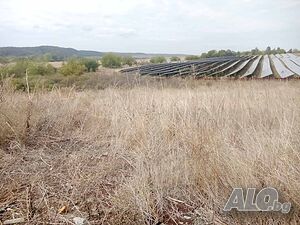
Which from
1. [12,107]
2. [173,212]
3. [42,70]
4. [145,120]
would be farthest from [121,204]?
[42,70]

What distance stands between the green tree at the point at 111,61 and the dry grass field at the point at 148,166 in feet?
126

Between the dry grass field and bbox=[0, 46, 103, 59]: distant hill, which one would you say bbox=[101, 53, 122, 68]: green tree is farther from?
the dry grass field

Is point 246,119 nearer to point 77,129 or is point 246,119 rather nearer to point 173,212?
point 173,212

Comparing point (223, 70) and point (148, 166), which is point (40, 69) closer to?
point (223, 70)

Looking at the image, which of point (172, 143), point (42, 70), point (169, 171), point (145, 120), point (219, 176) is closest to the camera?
point (219, 176)

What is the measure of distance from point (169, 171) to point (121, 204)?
556 mm

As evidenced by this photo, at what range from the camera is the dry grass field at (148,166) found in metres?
2.16

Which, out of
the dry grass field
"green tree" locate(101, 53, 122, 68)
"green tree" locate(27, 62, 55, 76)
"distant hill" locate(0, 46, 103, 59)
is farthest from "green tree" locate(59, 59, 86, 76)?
the dry grass field

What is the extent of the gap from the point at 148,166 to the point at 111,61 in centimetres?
4305

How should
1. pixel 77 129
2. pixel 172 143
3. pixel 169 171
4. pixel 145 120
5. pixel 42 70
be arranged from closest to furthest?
pixel 169 171 → pixel 172 143 → pixel 145 120 → pixel 77 129 → pixel 42 70

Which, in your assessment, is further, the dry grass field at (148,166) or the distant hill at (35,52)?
the distant hill at (35,52)

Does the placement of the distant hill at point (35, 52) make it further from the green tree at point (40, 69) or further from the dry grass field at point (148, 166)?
the dry grass field at point (148, 166)

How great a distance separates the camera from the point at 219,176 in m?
2.33

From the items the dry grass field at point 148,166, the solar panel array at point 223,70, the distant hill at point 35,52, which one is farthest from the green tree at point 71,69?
the dry grass field at point 148,166
